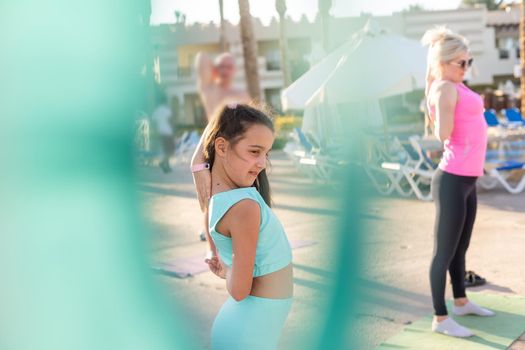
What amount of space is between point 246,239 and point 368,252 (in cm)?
22

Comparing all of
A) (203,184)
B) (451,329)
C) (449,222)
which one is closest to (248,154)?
(203,184)

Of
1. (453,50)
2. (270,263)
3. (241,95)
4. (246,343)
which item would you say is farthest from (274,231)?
(453,50)

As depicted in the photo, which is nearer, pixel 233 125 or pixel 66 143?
pixel 66 143

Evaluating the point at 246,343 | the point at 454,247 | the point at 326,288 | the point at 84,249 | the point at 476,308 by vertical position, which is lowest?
the point at 476,308

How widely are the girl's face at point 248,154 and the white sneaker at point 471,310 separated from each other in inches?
82.5

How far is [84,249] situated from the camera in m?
1.01

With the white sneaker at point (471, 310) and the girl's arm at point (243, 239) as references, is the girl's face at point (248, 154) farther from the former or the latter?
the white sneaker at point (471, 310)

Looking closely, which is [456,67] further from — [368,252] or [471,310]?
[368,252]

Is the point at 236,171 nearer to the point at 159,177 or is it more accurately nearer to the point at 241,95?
the point at 159,177

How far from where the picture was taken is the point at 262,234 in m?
1.41

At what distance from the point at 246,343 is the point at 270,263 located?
0.16m

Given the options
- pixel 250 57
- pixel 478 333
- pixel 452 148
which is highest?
pixel 250 57

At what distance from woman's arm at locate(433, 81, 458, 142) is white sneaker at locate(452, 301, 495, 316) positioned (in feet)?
2.70

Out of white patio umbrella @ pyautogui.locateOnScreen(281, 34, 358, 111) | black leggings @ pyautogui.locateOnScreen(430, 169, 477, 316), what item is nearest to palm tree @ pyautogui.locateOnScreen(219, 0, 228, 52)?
white patio umbrella @ pyautogui.locateOnScreen(281, 34, 358, 111)
